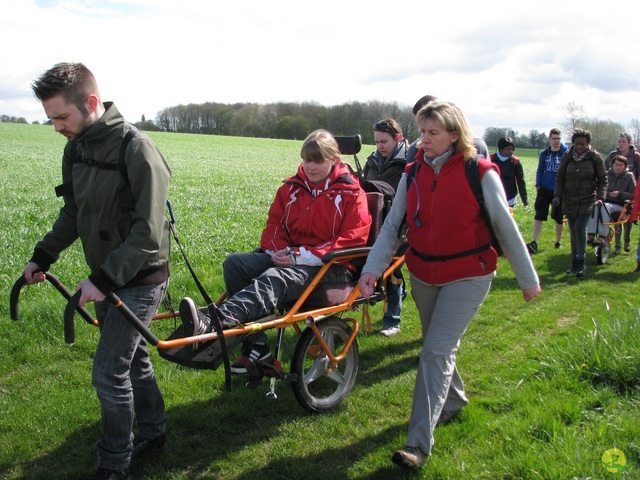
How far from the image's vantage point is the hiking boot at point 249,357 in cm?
430

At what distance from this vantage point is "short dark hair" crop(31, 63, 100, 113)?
322cm

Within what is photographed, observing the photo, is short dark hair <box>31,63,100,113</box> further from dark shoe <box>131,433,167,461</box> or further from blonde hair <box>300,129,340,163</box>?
dark shoe <box>131,433,167,461</box>

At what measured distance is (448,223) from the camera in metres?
3.87

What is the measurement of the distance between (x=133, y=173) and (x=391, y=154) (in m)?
3.66

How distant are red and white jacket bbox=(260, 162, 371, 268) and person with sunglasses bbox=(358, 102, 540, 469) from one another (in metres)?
0.78

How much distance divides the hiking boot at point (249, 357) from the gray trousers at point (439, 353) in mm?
1172

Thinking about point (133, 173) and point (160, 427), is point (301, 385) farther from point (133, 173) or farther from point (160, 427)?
point (133, 173)

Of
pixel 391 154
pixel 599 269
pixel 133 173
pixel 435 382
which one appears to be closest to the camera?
pixel 133 173

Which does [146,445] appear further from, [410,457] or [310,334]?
[410,457]

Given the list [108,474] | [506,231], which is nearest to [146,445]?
[108,474]

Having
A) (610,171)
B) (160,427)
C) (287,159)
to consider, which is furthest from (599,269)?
(287,159)

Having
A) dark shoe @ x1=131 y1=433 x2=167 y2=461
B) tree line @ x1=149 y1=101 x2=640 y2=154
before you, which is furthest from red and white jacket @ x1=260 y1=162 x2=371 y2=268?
tree line @ x1=149 y1=101 x2=640 y2=154

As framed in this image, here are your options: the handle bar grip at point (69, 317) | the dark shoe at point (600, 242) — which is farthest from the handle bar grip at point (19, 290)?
the dark shoe at point (600, 242)

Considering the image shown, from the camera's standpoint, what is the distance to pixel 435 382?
390 centimetres
